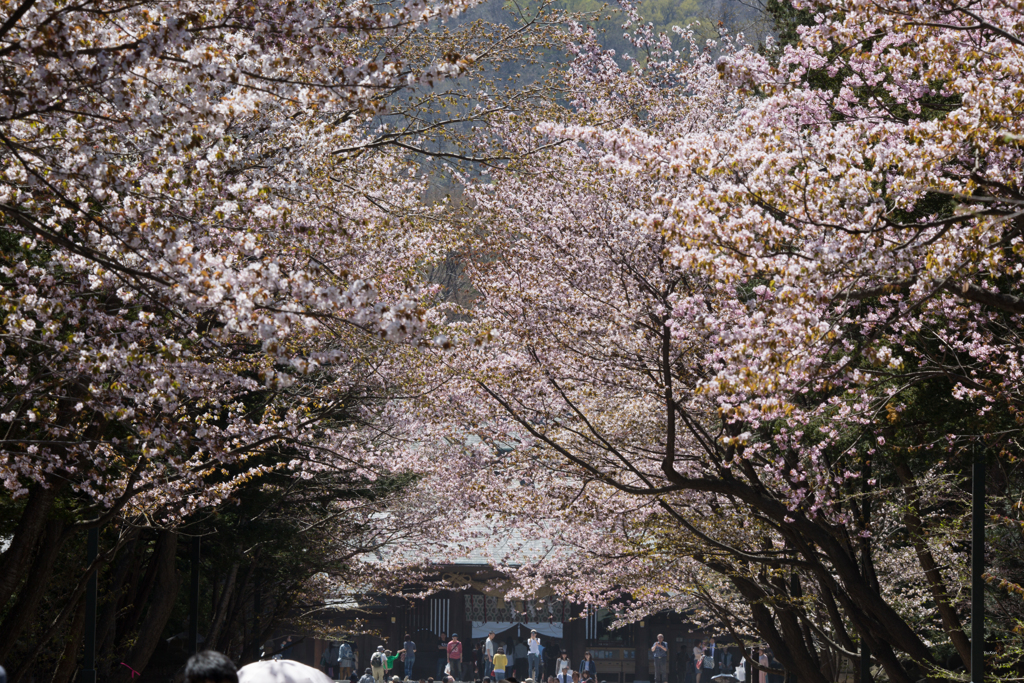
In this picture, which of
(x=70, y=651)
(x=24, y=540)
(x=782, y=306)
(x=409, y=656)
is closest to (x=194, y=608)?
(x=70, y=651)

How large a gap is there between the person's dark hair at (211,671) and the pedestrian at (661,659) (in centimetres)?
2638

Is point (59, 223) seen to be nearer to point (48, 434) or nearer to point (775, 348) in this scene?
point (48, 434)

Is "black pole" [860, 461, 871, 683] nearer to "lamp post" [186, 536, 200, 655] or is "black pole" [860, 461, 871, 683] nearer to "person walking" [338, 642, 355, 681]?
"lamp post" [186, 536, 200, 655]

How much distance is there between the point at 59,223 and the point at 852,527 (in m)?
9.75

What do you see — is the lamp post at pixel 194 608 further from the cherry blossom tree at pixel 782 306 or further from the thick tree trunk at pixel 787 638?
the thick tree trunk at pixel 787 638

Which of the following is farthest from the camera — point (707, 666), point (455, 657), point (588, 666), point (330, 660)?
point (330, 660)

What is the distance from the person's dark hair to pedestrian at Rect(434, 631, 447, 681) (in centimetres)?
2739

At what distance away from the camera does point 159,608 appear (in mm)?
14891

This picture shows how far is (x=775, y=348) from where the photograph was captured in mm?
6605

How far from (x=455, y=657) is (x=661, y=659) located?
622cm

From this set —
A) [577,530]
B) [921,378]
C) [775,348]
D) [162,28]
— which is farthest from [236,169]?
[577,530]

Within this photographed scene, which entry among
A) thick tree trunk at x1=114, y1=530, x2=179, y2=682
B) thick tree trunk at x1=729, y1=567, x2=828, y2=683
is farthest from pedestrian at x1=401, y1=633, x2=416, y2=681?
thick tree trunk at x1=729, y1=567, x2=828, y2=683

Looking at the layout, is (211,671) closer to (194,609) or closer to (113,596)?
(194,609)

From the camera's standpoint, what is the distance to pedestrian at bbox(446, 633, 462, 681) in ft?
91.5
